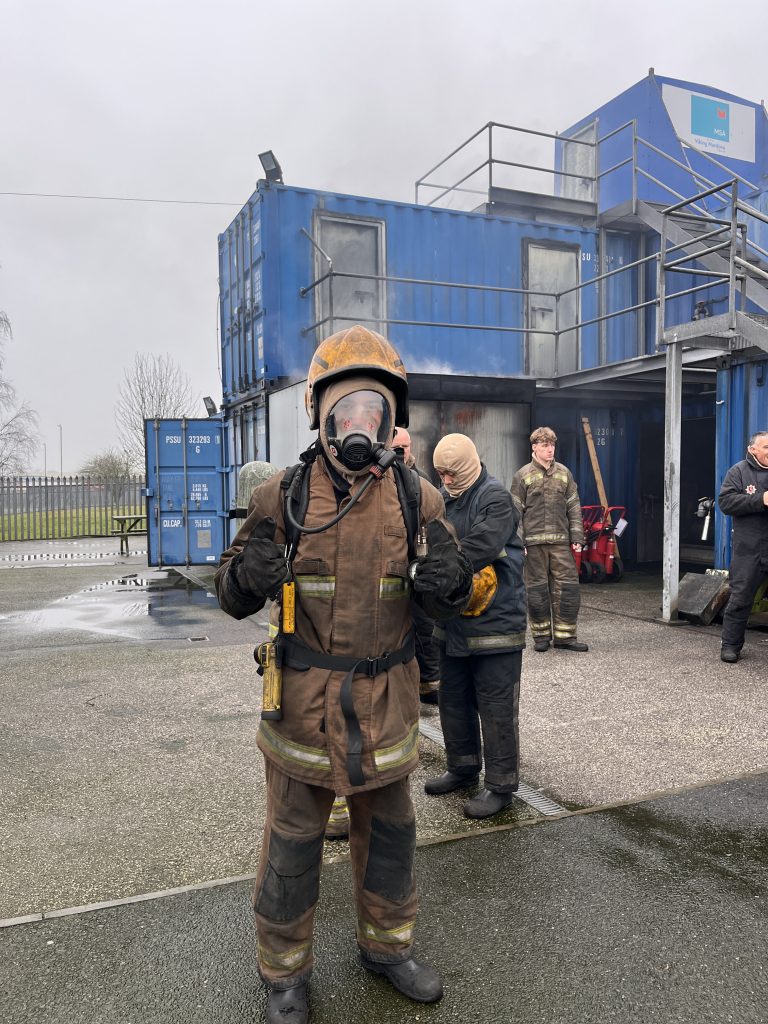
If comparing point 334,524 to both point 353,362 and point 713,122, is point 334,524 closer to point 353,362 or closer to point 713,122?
point 353,362

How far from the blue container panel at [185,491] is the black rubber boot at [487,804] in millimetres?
9170

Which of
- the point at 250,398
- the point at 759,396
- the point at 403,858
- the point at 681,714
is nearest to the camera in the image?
the point at 403,858

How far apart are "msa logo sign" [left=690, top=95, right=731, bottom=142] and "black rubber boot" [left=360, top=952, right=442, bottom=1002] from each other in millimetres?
14516

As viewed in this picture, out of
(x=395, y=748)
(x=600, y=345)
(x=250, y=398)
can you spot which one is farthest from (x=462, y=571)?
(x=600, y=345)

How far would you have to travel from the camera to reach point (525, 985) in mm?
2445

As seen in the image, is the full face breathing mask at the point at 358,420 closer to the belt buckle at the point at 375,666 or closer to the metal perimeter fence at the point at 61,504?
the belt buckle at the point at 375,666

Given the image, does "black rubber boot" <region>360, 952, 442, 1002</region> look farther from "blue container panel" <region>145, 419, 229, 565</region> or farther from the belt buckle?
"blue container panel" <region>145, 419, 229, 565</region>

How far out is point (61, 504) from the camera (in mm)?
23812

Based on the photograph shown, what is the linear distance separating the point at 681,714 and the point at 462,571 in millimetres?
3491

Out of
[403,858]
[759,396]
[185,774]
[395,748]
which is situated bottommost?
[185,774]

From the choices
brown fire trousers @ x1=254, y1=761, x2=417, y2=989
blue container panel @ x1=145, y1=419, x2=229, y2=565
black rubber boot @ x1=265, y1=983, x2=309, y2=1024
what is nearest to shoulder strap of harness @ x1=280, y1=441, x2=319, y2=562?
brown fire trousers @ x1=254, y1=761, x2=417, y2=989

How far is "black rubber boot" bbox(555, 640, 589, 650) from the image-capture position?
23.0 ft

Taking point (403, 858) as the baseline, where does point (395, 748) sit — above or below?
above

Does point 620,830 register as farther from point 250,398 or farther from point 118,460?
point 118,460
